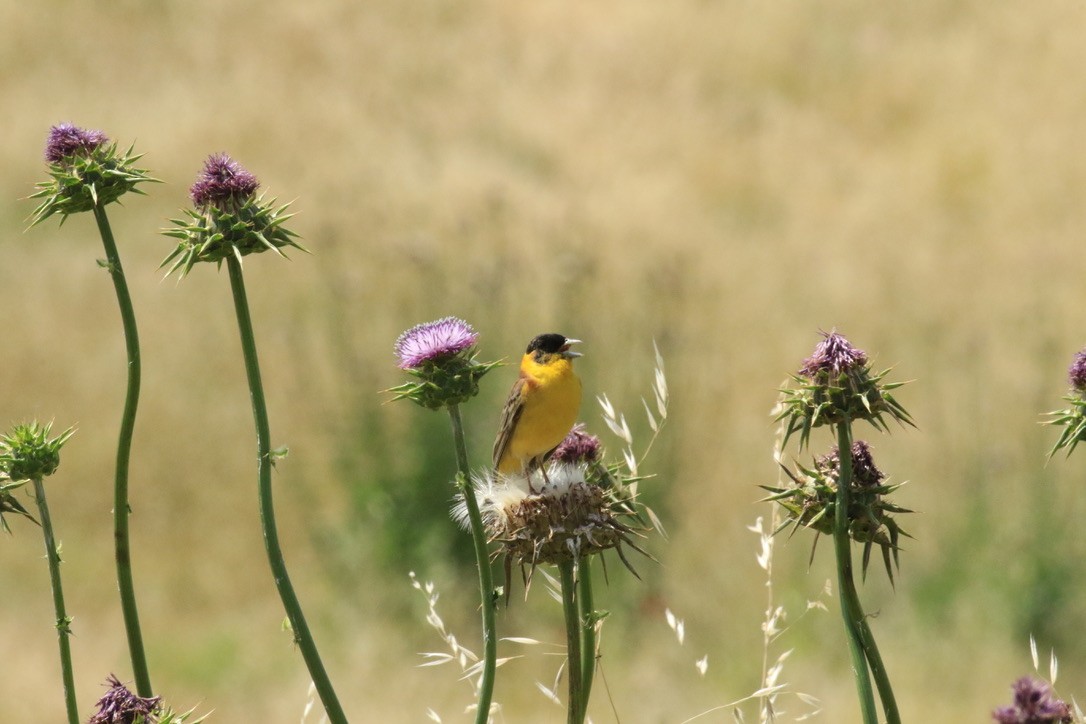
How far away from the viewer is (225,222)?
317cm

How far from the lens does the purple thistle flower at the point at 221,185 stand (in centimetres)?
326

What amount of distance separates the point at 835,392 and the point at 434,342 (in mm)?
1004

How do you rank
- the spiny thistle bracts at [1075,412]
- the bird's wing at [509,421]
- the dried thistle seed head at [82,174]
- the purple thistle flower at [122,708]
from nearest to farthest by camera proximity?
1. the purple thistle flower at [122,708]
2. the spiny thistle bracts at [1075,412]
3. the dried thistle seed head at [82,174]
4. the bird's wing at [509,421]

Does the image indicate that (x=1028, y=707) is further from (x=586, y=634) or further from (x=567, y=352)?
(x=567, y=352)

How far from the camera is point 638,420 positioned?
13383 mm

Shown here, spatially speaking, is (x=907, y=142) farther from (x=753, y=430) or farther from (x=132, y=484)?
(x=132, y=484)

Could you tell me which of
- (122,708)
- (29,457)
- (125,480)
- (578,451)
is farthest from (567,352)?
(122,708)

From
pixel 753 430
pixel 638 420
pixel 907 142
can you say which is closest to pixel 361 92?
pixel 907 142

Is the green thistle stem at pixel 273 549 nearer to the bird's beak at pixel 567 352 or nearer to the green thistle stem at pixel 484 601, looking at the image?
the green thistle stem at pixel 484 601

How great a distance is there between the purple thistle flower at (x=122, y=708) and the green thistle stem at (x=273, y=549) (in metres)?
0.33

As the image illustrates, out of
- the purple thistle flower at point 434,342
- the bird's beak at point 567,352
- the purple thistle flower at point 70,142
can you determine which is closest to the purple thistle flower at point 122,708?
the purple thistle flower at point 434,342

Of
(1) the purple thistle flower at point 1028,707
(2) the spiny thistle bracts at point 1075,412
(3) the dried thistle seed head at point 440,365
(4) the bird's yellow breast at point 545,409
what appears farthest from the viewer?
(4) the bird's yellow breast at point 545,409

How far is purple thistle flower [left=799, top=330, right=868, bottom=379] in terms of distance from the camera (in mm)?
3094

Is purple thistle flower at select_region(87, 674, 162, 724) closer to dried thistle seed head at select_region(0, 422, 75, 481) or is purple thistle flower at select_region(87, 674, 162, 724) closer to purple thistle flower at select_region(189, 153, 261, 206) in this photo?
dried thistle seed head at select_region(0, 422, 75, 481)
